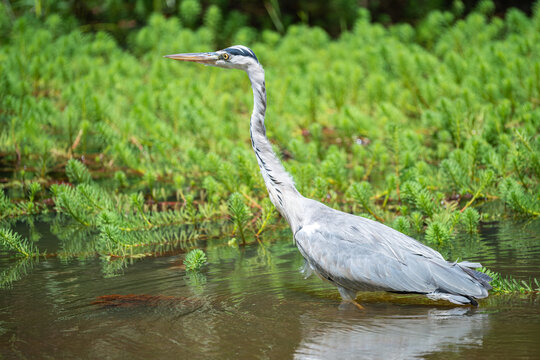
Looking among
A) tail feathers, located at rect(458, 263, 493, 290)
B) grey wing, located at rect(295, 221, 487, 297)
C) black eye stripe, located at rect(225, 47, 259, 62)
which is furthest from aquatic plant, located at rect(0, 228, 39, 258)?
tail feathers, located at rect(458, 263, 493, 290)

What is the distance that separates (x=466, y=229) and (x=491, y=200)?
874 mm

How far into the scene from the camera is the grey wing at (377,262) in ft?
14.4

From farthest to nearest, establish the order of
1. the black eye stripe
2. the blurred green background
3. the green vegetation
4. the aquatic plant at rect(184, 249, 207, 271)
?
1. the blurred green background
2. the green vegetation
3. the black eye stripe
4. the aquatic plant at rect(184, 249, 207, 271)

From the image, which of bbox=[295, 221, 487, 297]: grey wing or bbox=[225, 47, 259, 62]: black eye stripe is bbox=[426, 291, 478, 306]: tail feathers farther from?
bbox=[225, 47, 259, 62]: black eye stripe

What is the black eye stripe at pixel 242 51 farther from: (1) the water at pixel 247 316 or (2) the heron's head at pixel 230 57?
(1) the water at pixel 247 316

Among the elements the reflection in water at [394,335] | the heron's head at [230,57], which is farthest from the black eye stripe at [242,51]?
the reflection in water at [394,335]

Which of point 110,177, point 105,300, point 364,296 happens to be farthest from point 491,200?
point 110,177

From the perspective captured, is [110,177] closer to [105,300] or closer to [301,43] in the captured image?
[105,300]

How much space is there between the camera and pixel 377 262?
460 cm

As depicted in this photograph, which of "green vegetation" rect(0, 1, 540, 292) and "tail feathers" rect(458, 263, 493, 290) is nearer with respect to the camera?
"tail feathers" rect(458, 263, 493, 290)

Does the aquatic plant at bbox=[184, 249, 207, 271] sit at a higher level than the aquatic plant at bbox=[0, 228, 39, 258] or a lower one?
lower

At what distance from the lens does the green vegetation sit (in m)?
6.31

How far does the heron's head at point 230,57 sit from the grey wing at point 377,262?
1470 mm

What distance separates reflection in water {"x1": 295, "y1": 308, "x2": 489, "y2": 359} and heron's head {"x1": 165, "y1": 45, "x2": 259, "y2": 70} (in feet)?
7.10
